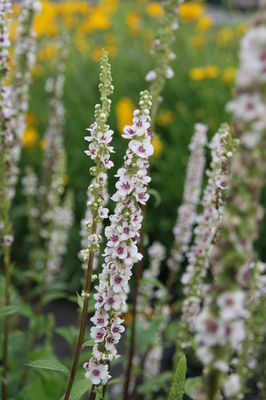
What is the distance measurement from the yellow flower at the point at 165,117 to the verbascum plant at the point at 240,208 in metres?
5.34

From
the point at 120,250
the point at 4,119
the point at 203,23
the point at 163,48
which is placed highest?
the point at 203,23

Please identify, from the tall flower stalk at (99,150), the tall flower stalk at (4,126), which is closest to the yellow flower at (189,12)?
the tall flower stalk at (4,126)

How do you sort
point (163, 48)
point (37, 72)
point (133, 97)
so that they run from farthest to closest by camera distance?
point (37, 72) < point (133, 97) < point (163, 48)

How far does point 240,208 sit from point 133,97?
5909 millimetres

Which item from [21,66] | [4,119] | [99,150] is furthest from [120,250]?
[21,66]

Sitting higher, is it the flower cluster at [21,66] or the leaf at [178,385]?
the flower cluster at [21,66]

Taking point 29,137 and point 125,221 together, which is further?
point 29,137

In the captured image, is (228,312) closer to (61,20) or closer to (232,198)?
(232,198)

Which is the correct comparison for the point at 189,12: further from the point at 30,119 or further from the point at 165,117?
the point at 30,119

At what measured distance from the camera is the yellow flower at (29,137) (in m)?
6.70

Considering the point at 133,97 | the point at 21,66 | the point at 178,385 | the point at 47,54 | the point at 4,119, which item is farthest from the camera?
the point at 47,54

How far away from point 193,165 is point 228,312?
2.44 meters

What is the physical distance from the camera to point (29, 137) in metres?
6.70

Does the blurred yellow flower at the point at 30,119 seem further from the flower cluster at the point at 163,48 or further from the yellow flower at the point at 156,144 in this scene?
the flower cluster at the point at 163,48
